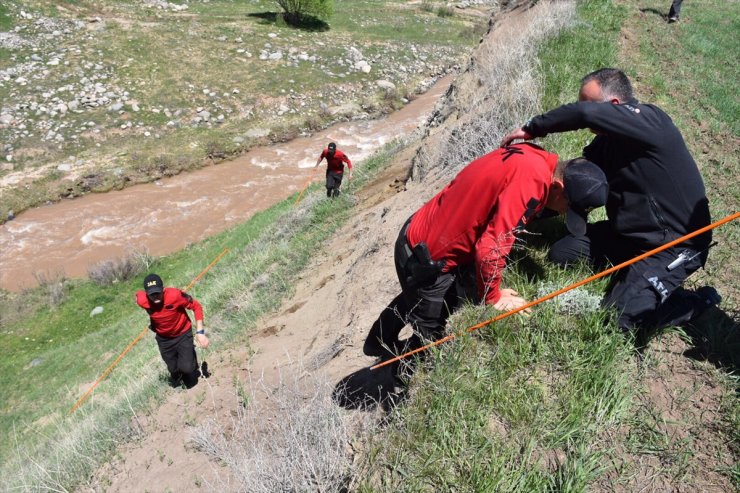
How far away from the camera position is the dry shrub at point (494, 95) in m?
6.52

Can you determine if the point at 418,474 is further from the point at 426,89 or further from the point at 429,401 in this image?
the point at 426,89

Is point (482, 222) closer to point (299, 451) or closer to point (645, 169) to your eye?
point (645, 169)

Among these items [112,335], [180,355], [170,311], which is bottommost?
[112,335]

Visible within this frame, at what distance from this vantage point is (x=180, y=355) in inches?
236

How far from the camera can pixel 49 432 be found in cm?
739

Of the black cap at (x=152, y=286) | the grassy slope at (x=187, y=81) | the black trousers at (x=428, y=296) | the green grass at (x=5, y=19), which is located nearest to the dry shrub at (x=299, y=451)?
the black trousers at (x=428, y=296)

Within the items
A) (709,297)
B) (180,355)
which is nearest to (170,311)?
(180,355)

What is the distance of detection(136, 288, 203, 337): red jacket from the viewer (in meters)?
5.82

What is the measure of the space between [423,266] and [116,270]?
11.3 meters

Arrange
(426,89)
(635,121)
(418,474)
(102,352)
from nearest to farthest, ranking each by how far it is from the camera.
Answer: (418,474)
(635,121)
(102,352)
(426,89)

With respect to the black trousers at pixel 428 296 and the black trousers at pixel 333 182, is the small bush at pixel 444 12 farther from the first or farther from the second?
the black trousers at pixel 428 296

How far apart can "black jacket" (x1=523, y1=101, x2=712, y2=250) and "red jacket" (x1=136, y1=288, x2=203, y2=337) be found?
4.41 metres

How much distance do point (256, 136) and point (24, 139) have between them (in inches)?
302

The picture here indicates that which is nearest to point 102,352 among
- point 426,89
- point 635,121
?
point 635,121
